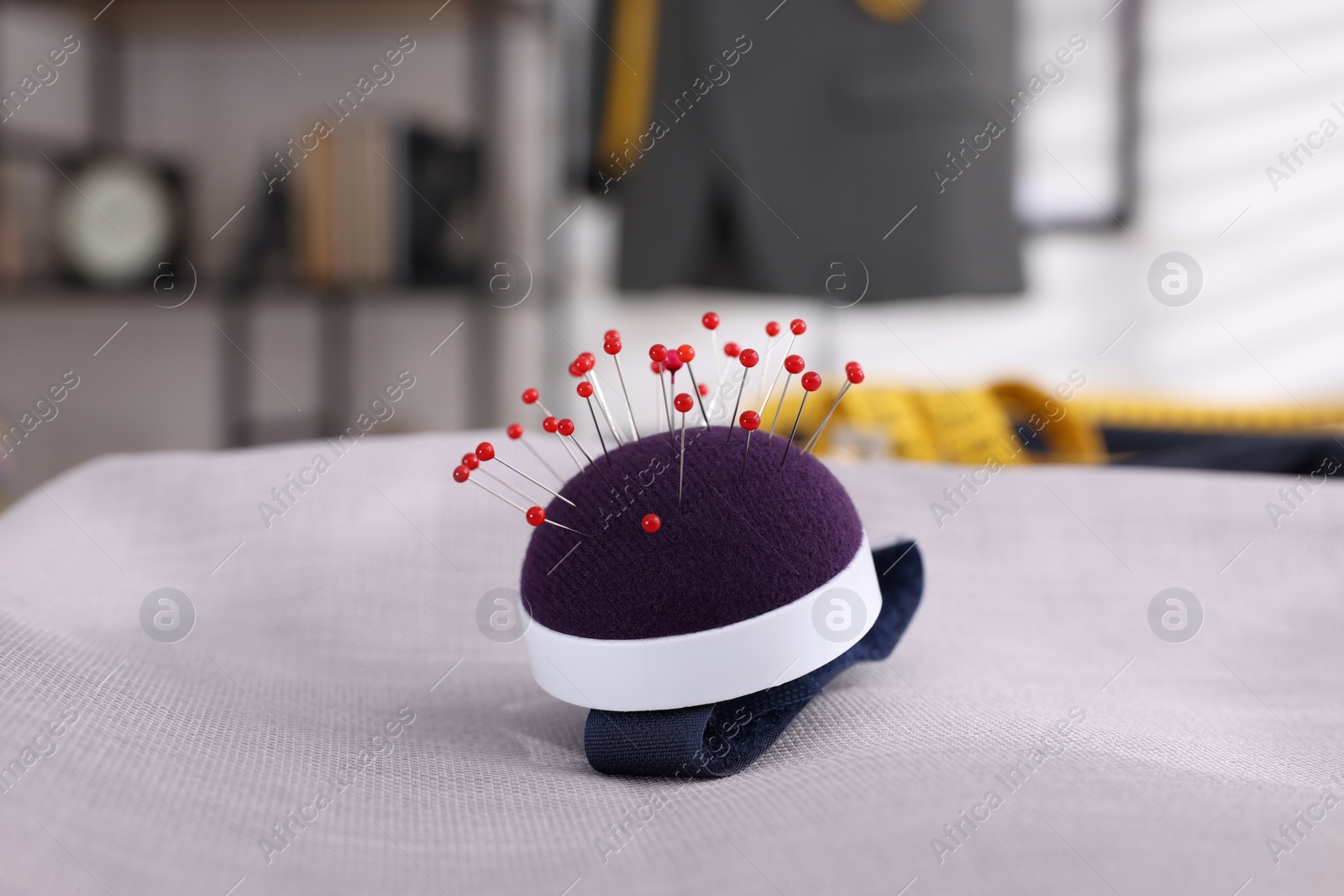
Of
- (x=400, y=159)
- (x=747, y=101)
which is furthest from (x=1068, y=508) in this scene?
(x=400, y=159)

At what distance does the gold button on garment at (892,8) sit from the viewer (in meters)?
1.49

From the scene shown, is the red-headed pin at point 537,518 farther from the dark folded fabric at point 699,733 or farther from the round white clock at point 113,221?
the round white clock at point 113,221

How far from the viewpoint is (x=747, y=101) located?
1511 millimetres

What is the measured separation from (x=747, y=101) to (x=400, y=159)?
0.83 metres

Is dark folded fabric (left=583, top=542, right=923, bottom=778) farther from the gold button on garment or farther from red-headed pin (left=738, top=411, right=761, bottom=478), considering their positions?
the gold button on garment

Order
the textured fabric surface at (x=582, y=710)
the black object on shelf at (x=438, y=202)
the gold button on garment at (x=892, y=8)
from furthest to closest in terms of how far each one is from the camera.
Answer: the black object on shelf at (x=438, y=202), the gold button on garment at (x=892, y=8), the textured fabric surface at (x=582, y=710)

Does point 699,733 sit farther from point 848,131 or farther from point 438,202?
point 438,202

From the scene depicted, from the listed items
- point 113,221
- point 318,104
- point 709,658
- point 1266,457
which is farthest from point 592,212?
point 709,658

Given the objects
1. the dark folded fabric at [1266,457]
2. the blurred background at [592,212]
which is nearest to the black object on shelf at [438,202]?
the blurred background at [592,212]

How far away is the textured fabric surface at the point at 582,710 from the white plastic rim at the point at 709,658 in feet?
0.12

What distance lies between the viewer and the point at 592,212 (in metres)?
2.30

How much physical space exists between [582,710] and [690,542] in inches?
6.4

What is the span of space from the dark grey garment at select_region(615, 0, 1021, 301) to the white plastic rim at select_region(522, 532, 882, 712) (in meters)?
1.14

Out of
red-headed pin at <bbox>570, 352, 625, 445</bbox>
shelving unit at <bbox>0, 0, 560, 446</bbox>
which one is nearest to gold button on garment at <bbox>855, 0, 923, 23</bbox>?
shelving unit at <bbox>0, 0, 560, 446</bbox>
